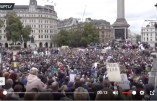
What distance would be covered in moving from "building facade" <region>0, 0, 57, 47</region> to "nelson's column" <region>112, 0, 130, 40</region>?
7024 centimetres

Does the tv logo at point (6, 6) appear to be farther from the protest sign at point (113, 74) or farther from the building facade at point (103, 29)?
the building facade at point (103, 29)

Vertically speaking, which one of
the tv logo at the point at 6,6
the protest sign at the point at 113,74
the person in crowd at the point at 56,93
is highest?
the tv logo at the point at 6,6

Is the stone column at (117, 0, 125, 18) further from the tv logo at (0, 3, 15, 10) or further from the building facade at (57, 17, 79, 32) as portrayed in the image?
the building facade at (57, 17, 79, 32)

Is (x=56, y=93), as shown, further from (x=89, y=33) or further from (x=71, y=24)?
(x=71, y=24)

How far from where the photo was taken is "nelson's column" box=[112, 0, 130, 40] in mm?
58344

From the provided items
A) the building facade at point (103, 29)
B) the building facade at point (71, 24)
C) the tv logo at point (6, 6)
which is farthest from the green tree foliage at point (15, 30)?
the tv logo at point (6, 6)

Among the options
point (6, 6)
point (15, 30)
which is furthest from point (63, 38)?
point (6, 6)

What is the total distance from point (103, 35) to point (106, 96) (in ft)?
455

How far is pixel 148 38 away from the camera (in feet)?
548

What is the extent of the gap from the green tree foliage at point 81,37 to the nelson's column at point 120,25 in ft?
133

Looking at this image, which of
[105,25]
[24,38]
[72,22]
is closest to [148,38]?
[105,25]

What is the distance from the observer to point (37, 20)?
4926 inches

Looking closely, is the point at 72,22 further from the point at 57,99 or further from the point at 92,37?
the point at 57,99

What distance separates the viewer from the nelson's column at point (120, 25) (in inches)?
2297
